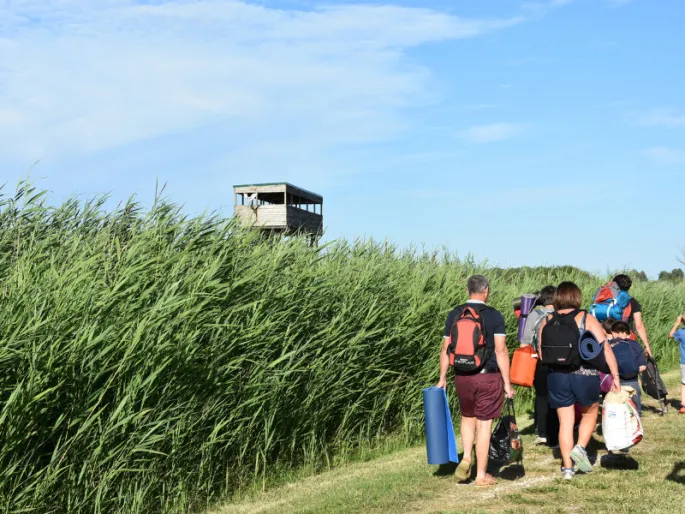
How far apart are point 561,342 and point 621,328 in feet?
10.0

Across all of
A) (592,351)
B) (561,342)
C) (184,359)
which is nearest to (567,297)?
(561,342)

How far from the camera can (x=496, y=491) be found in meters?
6.99

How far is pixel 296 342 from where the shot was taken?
898cm

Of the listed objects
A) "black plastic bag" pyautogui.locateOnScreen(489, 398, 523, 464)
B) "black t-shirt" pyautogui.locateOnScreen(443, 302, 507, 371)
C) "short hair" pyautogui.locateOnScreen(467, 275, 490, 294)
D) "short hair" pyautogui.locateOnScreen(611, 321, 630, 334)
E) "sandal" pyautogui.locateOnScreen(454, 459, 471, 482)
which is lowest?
"sandal" pyautogui.locateOnScreen(454, 459, 471, 482)

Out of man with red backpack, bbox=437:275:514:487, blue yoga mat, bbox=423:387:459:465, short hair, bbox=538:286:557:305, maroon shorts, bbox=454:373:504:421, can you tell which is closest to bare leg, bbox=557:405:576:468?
man with red backpack, bbox=437:275:514:487

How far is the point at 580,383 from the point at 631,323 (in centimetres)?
415

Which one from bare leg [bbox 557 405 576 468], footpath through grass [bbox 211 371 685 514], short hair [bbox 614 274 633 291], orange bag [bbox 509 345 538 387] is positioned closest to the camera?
footpath through grass [bbox 211 371 685 514]

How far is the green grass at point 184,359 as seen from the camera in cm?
616

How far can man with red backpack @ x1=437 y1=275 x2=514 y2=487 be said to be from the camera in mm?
6930

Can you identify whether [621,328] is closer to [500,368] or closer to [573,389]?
[573,389]

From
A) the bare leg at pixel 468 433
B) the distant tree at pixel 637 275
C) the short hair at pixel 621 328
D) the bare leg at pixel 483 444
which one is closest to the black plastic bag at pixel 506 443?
the bare leg at pixel 483 444

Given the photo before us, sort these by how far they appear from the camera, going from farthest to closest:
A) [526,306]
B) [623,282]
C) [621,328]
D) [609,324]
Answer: [623,282]
[609,324]
[621,328]
[526,306]

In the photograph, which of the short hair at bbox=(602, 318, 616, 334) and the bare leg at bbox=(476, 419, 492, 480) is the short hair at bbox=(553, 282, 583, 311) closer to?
the bare leg at bbox=(476, 419, 492, 480)

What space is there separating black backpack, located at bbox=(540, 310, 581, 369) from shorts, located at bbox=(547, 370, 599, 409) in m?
0.12
